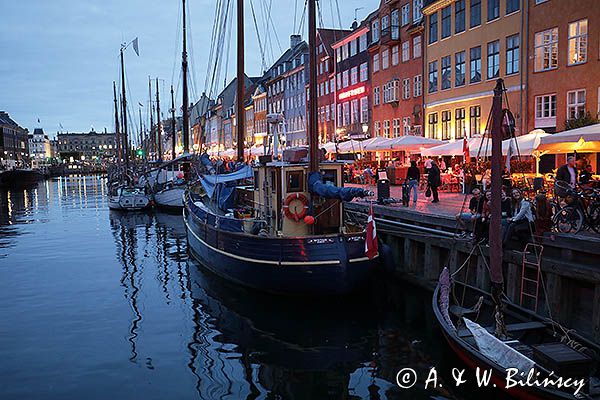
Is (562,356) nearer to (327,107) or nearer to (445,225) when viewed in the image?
(445,225)

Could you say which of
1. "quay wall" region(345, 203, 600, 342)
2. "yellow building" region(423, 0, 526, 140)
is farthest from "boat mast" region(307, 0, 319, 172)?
"yellow building" region(423, 0, 526, 140)

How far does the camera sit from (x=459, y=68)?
35469 mm

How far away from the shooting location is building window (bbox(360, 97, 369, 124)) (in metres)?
50.2

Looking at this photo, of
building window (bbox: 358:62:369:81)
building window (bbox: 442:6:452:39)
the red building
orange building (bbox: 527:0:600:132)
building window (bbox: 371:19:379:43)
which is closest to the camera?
orange building (bbox: 527:0:600:132)

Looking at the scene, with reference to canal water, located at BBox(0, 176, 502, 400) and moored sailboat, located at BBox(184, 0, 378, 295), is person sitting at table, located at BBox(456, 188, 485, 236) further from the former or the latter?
moored sailboat, located at BBox(184, 0, 378, 295)

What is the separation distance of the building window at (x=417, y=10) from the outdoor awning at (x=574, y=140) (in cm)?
2369

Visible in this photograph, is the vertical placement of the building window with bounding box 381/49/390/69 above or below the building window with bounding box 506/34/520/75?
above

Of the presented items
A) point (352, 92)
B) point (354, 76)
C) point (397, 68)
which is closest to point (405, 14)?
point (397, 68)

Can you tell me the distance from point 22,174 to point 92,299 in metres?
98.1

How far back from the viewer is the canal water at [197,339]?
1095cm

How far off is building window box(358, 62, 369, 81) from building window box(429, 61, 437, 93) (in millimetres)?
11664

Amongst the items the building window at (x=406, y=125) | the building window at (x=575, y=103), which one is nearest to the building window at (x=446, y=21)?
the building window at (x=406, y=125)

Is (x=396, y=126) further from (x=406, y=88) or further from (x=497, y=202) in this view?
(x=497, y=202)

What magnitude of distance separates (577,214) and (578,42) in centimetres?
1656
